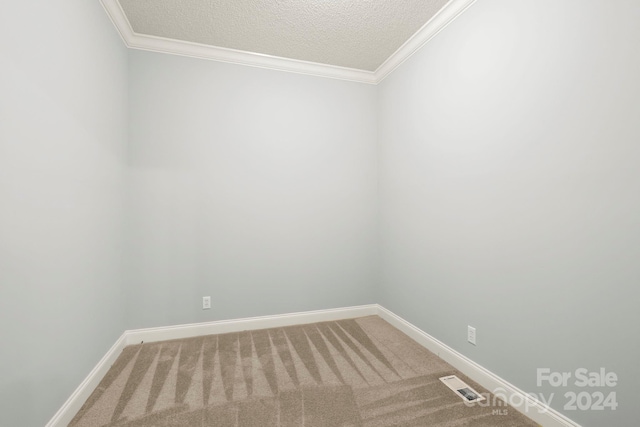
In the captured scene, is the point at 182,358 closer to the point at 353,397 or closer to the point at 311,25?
the point at 353,397

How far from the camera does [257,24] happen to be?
7.91 feet

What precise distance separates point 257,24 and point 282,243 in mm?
2061

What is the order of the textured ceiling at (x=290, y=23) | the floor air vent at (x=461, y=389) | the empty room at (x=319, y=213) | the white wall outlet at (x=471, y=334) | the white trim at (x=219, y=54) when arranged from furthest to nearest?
the white trim at (x=219, y=54) < the textured ceiling at (x=290, y=23) < the white wall outlet at (x=471, y=334) < the floor air vent at (x=461, y=389) < the empty room at (x=319, y=213)

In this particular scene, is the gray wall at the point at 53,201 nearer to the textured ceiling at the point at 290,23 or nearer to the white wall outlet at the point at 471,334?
the textured ceiling at the point at 290,23

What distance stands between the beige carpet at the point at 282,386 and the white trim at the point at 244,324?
0.08 meters

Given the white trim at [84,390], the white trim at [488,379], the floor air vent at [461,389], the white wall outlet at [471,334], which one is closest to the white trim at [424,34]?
the white wall outlet at [471,334]

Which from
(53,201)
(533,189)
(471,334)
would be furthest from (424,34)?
(53,201)

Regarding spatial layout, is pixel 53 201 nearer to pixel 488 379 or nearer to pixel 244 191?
pixel 244 191

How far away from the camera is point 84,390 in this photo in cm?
179

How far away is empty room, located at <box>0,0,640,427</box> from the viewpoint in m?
1.33

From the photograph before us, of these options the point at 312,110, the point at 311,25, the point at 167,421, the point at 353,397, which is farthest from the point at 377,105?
the point at 167,421

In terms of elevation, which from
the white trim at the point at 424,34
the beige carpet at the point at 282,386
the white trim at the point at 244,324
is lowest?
the beige carpet at the point at 282,386

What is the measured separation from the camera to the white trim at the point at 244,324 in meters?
2.63

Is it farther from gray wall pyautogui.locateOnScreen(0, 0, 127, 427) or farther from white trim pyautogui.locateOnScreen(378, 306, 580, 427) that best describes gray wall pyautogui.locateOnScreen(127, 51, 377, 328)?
white trim pyautogui.locateOnScreen(378, 306, 580, 427)
